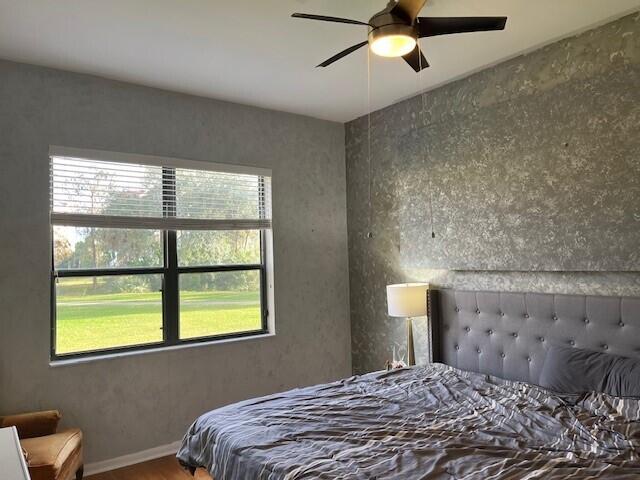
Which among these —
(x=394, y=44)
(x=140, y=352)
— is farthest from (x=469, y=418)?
(x=140, y=352)

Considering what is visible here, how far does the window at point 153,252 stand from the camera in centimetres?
338

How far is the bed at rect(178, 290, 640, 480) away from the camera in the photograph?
1876 mm

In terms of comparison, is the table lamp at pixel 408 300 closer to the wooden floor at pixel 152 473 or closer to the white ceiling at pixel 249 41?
the white ceiling at pixel 249 41

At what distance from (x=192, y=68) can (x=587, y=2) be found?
2468 millimetres

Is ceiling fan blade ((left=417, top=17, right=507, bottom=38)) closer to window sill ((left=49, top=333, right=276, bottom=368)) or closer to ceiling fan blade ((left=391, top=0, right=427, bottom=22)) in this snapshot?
ceiling fan blade ((left=391, top=0, right=427, bottom=22))

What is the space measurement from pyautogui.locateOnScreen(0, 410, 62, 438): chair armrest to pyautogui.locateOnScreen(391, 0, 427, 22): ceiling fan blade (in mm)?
3022

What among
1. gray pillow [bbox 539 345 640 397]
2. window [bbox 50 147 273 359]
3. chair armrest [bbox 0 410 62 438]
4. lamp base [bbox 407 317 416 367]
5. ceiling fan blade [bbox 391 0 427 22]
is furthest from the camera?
lamp base [bbox 407 317 416 367]

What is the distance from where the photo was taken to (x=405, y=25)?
2.04 metres

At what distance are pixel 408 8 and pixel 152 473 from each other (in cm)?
330

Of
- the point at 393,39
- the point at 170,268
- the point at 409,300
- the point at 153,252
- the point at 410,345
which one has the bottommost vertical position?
the point at 410,345

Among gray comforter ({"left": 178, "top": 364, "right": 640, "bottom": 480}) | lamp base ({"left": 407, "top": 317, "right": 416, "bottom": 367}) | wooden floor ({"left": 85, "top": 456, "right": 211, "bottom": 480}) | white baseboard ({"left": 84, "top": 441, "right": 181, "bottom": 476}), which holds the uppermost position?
lamp base ({"left": 407, "top": 317, "right": 416, "bottom": 367})

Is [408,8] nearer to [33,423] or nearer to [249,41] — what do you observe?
[249,41]

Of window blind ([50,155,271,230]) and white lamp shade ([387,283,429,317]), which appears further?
white lamp shade ([387,283,429,317])

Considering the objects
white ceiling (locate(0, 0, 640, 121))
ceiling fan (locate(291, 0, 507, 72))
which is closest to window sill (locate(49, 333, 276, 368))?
white ceiling (locate(0, 0, 640, 121))
